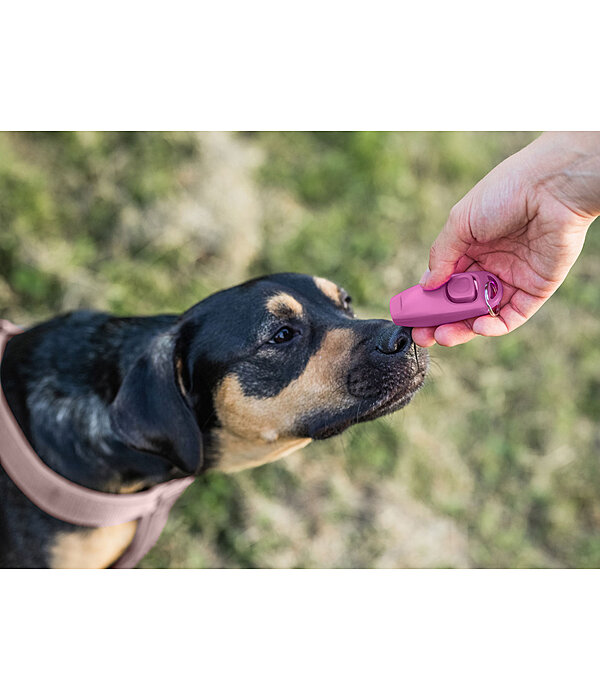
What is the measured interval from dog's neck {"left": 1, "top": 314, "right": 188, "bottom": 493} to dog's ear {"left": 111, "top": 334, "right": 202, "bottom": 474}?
0.72 feet

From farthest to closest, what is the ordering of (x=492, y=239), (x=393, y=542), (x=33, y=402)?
1. (x=393, y=542)
2. (x=33, y=402)
3. (x=492, y=239)

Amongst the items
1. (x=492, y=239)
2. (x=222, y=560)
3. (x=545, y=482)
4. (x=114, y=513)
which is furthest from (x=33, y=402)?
(x=545, y=482)

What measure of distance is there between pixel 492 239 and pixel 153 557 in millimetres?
2965

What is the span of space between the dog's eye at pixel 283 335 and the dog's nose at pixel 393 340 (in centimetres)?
44

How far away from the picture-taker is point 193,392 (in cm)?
329

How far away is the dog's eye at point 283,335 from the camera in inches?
127

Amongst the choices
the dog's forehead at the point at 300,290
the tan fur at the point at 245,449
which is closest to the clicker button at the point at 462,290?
the dog's forehead at the point at 300,290

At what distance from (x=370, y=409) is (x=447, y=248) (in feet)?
2.78

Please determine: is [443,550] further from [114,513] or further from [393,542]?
[114,513]

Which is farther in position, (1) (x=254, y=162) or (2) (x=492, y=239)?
(1) (x=254, y=162)

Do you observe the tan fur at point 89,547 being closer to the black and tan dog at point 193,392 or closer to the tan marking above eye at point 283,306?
the black and tan dog at point 193,392

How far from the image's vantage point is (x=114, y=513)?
10.8 feet

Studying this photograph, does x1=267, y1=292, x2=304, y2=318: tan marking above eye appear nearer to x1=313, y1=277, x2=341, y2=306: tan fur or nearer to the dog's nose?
x1=313, y1=277, x2=341, y2=306: tan fur

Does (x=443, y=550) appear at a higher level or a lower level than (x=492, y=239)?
lower
